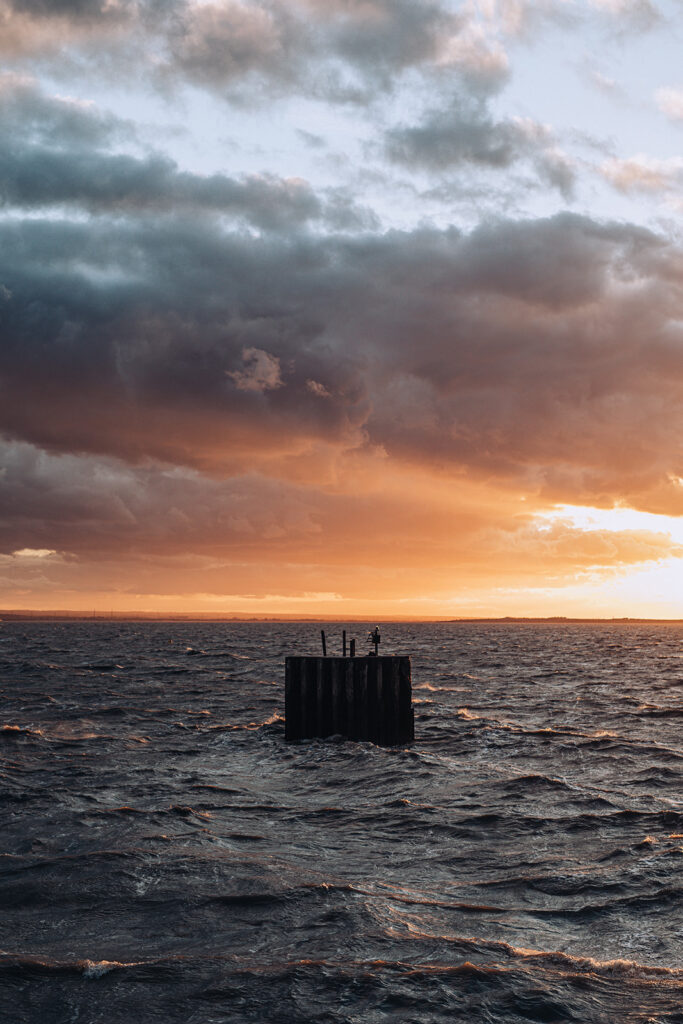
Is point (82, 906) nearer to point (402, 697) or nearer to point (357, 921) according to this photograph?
point (357, 921)

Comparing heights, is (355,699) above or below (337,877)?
above

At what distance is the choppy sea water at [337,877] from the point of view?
9328 mm

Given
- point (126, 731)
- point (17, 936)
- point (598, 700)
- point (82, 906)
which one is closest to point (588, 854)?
point (82, 906)

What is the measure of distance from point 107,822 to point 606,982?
1075 cm

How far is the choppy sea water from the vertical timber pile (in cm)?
71

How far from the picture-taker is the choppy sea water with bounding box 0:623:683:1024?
933 centimetres

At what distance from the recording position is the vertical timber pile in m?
27.7

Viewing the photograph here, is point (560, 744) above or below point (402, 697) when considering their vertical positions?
below

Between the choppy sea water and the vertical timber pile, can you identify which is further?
the vertical timber pile

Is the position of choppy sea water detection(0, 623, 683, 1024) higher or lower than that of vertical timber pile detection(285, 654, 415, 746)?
lower

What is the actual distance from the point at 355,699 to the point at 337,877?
1407 cm

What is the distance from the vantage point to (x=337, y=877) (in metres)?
13.7

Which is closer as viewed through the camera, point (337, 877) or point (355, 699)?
point (337, 877)

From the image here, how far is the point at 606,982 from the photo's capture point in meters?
9.77
